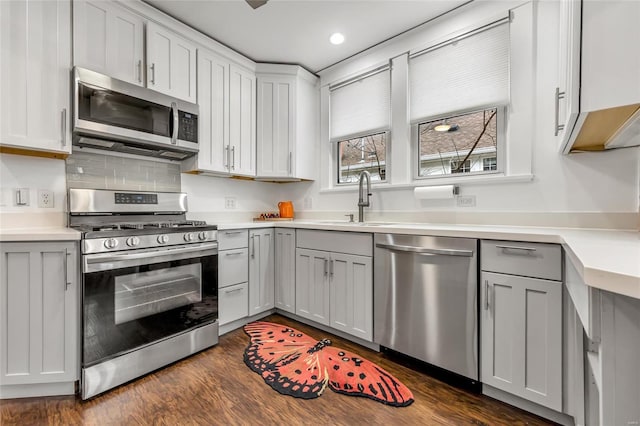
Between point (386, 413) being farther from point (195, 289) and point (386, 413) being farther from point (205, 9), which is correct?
point (205, 9)

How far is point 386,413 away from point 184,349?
A: 147 cm

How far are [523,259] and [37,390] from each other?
284 cm

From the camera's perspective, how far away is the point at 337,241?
7.85 ft

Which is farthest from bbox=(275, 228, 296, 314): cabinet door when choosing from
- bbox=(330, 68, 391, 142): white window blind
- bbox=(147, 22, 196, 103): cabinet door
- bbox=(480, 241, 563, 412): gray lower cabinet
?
bbox=(480, 241, 563, 412): gray lower cabinet

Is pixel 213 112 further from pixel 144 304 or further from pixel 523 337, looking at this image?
pixel 523 337

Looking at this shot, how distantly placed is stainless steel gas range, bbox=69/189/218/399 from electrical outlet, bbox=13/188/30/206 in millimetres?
227

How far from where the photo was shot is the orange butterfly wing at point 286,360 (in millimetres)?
1759

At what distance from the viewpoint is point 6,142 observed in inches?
67.5

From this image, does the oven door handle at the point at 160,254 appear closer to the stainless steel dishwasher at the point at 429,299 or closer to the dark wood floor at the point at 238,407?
the dark wood floor at the point at 238,407

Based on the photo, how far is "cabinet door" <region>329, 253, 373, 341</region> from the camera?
2205 millimetres

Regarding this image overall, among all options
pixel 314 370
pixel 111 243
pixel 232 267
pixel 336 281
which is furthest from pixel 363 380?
pixel 111 243

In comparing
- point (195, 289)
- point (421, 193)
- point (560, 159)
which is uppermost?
point (560, 159)

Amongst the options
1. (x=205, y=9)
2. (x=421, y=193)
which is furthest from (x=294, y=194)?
(x=205, y=9)

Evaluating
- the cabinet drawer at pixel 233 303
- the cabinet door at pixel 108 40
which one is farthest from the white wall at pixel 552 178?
the cabinet door at pixel 108 40
